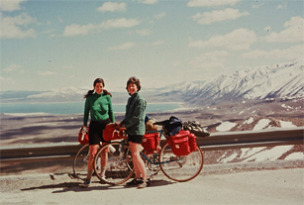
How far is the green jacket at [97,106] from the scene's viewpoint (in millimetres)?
5602

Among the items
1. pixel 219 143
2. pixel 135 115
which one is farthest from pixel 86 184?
pixel 219 143

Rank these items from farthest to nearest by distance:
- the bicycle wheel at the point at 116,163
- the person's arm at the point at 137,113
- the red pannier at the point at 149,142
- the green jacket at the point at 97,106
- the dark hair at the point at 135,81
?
the bicycle wheel at the point at 116,163, the red pannier at the point at 149,142, the green jacket at the point at 97,106, the dark hair at the point at 135,81, the person's arm at the point at 137,113

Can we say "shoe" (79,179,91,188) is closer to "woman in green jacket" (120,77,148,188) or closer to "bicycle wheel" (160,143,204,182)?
"woman in green jacket" (120,77,148,188)

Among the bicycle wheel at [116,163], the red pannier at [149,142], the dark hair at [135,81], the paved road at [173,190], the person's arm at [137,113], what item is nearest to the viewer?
the paved road at [173,190]

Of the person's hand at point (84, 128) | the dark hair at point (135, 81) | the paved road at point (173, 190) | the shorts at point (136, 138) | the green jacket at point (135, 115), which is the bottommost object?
the paved road at point (173, 190)

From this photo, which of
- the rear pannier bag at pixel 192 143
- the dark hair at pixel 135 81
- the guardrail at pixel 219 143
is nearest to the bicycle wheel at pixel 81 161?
the guardrail at pixel 219 143

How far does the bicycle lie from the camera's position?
19.2 ft

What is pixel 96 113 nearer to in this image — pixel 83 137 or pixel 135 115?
pixel 83 137

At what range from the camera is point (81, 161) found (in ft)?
20.0

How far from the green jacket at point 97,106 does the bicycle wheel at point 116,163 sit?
0.53 meters

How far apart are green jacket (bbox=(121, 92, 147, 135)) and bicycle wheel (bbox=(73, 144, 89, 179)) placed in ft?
3.61

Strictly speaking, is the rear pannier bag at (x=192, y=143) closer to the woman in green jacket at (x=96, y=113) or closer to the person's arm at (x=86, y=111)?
the woman in green jacket at (x=96, y=113)

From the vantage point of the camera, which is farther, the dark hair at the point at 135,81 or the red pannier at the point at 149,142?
the red pannier at the point at 149,142

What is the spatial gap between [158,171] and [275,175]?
2090 mm
